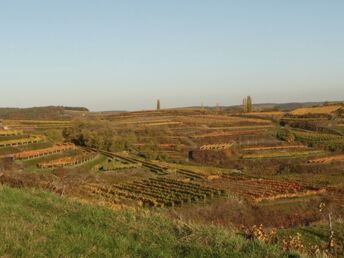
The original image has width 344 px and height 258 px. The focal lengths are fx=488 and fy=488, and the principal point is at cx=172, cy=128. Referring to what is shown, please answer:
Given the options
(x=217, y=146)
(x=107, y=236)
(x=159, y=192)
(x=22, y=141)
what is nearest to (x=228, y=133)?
(x=217, y=146)

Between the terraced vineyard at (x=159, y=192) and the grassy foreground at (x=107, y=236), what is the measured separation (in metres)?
33.8

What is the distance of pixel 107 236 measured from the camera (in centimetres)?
708

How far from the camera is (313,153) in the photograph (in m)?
88.0

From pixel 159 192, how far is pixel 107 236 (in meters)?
44.9

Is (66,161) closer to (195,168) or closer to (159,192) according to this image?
(195,168)

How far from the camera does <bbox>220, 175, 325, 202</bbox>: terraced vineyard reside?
1976 inches

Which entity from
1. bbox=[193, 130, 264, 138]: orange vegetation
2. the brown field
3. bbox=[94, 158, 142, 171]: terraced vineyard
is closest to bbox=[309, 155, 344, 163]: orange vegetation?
the brown field

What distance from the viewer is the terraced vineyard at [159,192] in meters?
45.5

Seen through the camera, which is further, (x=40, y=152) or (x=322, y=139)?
(x=322, y=139)

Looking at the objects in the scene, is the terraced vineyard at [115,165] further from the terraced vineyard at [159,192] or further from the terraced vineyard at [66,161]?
the terraced vineyard at [159,192]

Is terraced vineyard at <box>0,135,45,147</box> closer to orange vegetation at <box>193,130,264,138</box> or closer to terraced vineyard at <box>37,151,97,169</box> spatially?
terraced vineyard at <box>37,151,97,169</box>

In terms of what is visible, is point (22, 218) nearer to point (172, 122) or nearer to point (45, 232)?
point (45, 232)

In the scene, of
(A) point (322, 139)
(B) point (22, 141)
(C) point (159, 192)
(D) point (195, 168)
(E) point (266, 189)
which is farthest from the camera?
(A) point (322, 139)

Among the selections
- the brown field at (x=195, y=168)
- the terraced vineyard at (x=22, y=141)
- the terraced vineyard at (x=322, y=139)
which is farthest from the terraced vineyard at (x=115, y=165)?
the terraced vineyard at (x=322, y=139)
